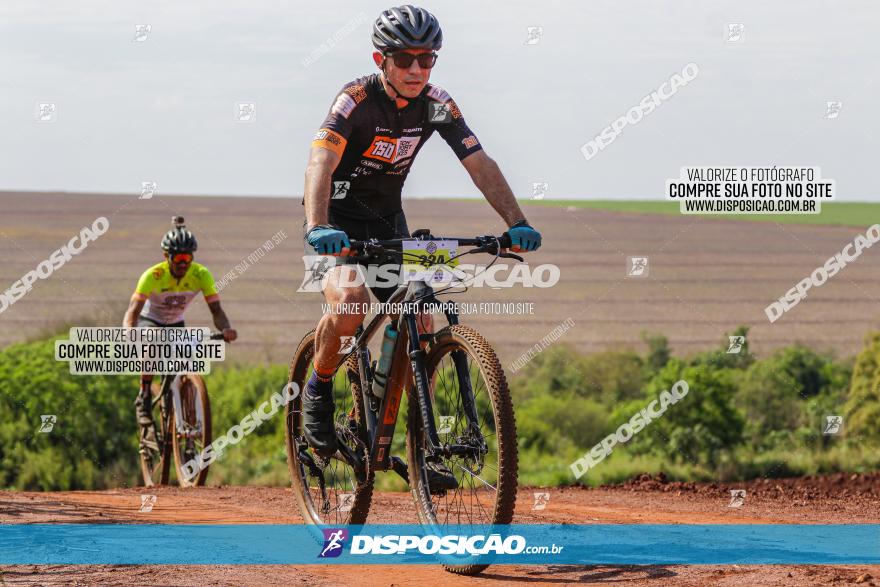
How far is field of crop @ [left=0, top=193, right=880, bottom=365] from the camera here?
1387 inches

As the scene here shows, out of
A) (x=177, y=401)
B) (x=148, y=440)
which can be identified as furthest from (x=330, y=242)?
(x=148, y=440)

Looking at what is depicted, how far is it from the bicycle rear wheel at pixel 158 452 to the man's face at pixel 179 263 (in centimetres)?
123

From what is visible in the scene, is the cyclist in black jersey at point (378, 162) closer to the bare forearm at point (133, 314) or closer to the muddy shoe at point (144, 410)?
the bare forearm at point (133, 314)

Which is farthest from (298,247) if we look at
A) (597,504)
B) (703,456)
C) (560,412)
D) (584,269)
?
(597,504)

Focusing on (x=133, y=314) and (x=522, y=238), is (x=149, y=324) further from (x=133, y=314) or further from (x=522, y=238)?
(x=522, y=238)

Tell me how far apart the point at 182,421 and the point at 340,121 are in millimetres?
6795

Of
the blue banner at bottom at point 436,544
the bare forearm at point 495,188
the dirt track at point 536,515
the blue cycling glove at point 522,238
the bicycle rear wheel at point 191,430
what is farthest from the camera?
the bicycle rear wheel at point 191,430

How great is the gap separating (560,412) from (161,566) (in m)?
13.9

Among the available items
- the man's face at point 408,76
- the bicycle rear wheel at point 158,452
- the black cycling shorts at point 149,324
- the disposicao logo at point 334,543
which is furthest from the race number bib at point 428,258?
the bicycle rear wheel at point 158,452

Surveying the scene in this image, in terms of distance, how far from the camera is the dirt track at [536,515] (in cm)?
599

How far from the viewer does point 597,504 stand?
9.33 m

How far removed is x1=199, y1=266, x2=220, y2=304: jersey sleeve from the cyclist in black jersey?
5.55 m

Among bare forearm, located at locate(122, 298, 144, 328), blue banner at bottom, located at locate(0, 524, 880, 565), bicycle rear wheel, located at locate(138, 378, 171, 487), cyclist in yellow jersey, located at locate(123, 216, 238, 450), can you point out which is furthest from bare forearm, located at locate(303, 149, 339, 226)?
bicycle rear wheel, located at locate(138, 378, 171, 487)

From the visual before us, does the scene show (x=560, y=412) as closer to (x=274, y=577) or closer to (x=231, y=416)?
(x=231, y=416)
